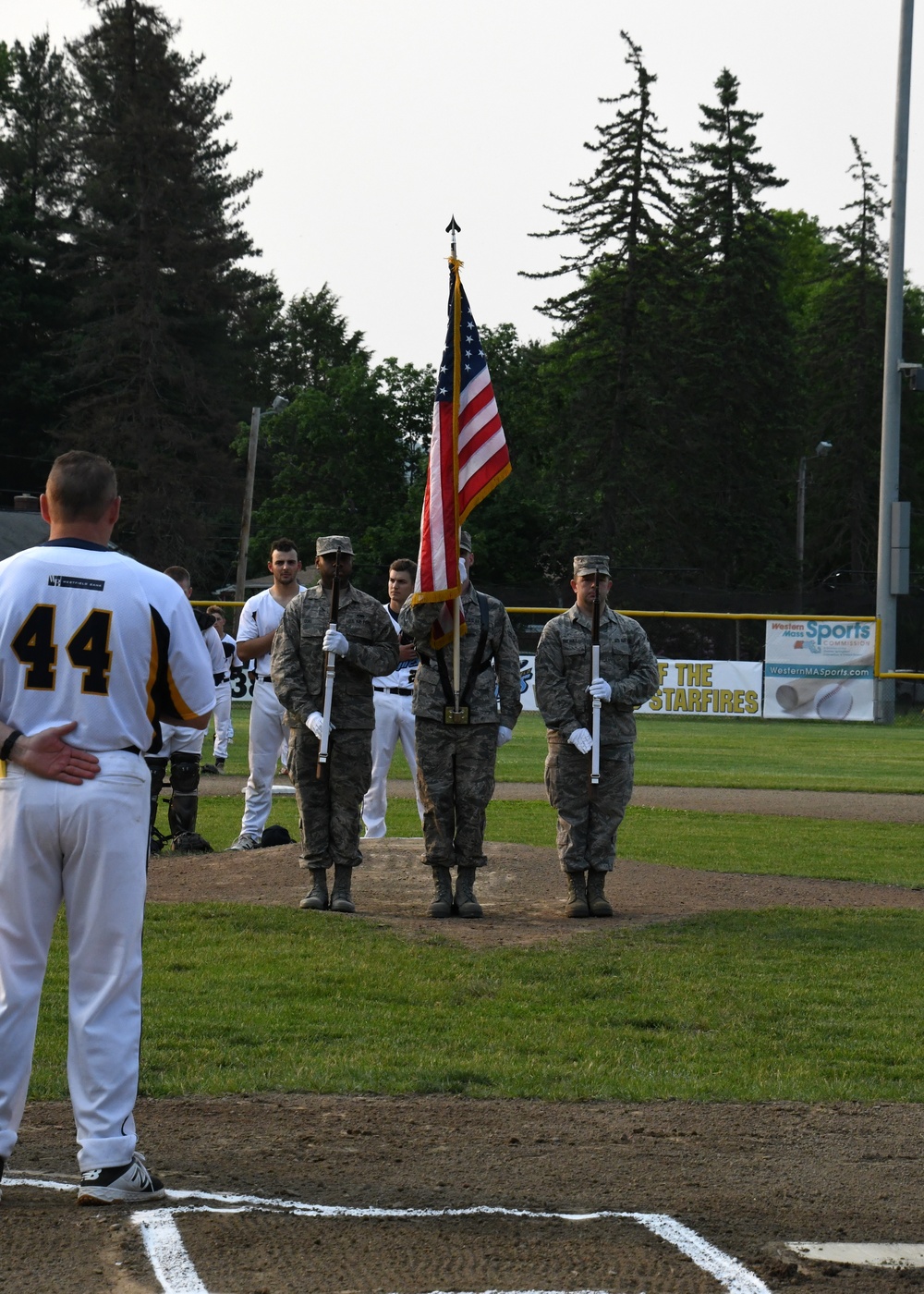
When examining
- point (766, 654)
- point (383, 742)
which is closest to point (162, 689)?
point (383, 742)

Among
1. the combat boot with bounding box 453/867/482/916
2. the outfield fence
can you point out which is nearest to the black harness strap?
the combat boot with bounding box 453/867/482/916

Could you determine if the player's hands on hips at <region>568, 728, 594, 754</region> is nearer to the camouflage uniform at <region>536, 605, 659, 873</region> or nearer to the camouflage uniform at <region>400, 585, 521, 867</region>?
the camouflage uniform at <region>536, 605, 659, 873</region>

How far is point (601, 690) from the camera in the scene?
978 centimetres

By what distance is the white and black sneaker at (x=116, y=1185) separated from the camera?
14.3 feet

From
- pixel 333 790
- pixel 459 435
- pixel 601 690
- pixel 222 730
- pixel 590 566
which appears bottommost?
pixel 222 730

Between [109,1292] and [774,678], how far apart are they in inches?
1183

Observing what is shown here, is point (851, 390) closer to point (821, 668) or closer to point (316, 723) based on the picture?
point (821, 668)

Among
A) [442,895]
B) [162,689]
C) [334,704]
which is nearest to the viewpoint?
[162,689]

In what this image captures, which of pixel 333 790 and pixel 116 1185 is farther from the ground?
pixel 333 790

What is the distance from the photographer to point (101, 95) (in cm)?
5725

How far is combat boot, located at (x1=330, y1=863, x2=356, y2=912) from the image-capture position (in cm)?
965

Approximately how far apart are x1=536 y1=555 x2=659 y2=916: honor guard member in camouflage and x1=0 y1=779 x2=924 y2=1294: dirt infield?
3950 millimetres

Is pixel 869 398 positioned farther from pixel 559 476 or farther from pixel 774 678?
pixel 774 678

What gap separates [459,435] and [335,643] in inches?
70.1
